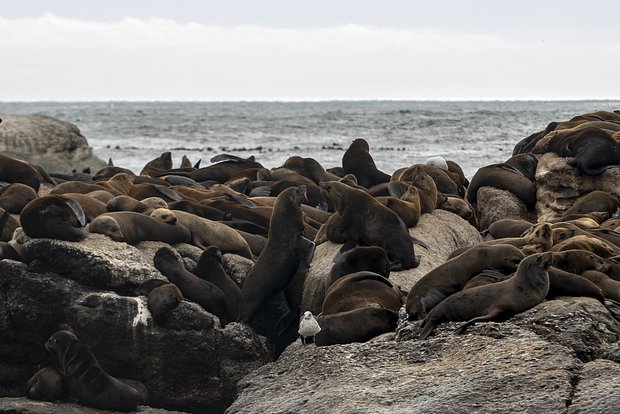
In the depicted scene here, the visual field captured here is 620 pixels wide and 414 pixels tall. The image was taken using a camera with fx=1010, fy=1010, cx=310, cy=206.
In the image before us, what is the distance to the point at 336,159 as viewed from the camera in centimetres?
3322

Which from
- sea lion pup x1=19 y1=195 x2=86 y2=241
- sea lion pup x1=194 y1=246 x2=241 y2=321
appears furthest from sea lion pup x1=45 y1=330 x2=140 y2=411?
sea lion pup x1=194 y1=246 x2=241 y2=321

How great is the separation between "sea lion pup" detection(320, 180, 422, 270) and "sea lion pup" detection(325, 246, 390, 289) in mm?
633

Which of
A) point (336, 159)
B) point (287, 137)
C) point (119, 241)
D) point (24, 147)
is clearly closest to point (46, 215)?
point (119, 241)

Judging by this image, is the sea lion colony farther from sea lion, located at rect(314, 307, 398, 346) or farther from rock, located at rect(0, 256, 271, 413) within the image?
rock, located at rect(0, 256, 271, 413)

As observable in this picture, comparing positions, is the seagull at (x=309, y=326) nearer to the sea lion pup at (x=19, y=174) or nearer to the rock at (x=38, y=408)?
the rock at (x=38, y=408)

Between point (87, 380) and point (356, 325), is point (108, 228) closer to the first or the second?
point (87, 380)

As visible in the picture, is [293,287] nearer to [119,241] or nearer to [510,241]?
[119,241]

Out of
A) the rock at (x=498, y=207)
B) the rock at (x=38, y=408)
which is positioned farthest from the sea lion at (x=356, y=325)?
the rock at (x=498, y=207)

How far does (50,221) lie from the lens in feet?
29.3

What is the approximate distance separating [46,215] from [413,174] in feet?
15.4

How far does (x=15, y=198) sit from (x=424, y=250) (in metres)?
4.36

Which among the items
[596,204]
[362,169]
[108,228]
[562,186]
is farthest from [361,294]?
[362,169]

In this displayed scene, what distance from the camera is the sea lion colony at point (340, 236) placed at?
6926 mm

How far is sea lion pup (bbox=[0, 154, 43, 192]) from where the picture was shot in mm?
12539
